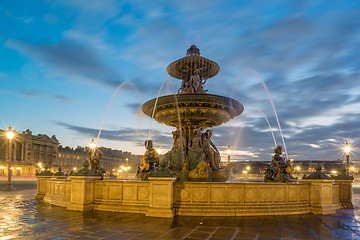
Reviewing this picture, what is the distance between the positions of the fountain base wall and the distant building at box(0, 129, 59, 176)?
102986 millimetres

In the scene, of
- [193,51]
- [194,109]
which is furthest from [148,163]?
[193,51]

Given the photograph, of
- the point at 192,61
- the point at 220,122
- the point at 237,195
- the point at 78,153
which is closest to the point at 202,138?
the point at 220,122

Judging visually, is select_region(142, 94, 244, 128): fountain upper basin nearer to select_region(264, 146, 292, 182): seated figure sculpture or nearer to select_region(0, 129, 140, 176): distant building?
select_region(264, 146, 292, 182): seated figure sculpture

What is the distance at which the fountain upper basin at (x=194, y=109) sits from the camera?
1245 cm

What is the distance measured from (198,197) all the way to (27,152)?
408ft

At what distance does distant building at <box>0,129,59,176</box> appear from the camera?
10650cm

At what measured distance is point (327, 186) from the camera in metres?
10.4

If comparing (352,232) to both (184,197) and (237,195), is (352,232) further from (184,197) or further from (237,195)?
(184,197)

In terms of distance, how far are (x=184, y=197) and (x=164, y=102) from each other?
494cm

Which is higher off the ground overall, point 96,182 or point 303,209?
point 96,182

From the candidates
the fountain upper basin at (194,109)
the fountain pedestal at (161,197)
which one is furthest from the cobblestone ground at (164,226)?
the fountain upper basin at (194,109)

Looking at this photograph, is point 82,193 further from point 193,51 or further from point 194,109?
point 193,51

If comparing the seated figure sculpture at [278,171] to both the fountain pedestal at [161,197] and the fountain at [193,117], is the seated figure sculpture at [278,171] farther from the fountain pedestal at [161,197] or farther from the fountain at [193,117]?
the fountain pedestal at [161,197]

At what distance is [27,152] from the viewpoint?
116m
